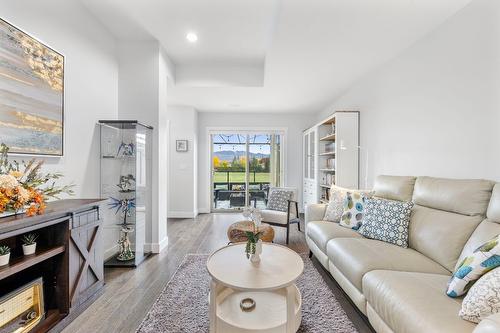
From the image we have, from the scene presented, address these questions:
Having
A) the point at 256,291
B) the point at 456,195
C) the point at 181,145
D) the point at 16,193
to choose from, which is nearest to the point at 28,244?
the point at 16,193

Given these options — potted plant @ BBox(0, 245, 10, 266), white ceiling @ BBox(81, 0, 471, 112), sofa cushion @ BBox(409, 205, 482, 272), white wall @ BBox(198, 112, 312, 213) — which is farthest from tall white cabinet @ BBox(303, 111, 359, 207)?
potted plant @ BBox(0, 245, 10, 266)

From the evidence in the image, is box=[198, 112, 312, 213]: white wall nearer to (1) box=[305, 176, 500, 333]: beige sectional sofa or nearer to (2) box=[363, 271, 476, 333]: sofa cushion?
(1) box=[305, 176, 500, 333]: beige sectional sofa

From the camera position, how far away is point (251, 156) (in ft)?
20.6

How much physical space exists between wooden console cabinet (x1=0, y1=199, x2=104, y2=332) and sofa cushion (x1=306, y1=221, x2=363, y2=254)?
7.16 ft

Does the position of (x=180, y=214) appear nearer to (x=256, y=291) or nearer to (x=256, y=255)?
(x=256, y=255)

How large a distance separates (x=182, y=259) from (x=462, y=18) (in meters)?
3.74

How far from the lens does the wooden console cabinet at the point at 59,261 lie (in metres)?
1.70

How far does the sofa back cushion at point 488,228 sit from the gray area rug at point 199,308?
37.1 inches

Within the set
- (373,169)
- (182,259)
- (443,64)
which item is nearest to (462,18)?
(443,64)

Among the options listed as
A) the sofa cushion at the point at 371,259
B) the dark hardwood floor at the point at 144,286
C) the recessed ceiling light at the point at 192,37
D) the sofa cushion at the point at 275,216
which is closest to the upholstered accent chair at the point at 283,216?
the sofa cushion at the point at 275,216

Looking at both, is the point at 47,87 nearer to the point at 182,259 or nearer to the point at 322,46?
the point at 182,259

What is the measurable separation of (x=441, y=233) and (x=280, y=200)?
2605 mm

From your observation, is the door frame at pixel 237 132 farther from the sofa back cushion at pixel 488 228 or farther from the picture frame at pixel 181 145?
the sofa back cushion at pixel 488 228

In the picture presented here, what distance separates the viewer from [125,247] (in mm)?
3016
